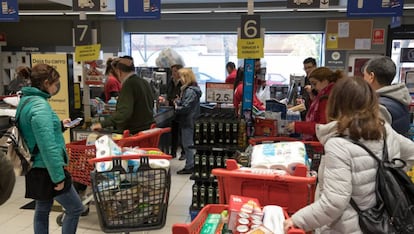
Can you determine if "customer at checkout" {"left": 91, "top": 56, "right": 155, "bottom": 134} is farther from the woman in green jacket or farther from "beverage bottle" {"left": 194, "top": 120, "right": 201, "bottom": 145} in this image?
the woman in green jacket

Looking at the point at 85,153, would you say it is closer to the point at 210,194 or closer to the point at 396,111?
the point at 210,194

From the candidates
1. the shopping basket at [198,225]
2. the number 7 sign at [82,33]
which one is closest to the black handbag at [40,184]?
the shopping basket at [198,225]

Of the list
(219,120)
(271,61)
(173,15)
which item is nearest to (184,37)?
(173,15)

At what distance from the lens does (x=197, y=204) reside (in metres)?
4.06

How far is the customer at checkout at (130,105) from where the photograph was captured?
13.0ft

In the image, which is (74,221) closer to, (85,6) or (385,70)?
(385,70)

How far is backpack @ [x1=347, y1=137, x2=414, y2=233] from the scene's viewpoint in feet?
5.87

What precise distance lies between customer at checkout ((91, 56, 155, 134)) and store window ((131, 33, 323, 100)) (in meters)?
5.24

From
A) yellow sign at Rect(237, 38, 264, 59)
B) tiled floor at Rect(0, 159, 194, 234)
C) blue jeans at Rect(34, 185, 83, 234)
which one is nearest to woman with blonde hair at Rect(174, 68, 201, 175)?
tiled floor at Rect(0, 159, 194, 234)

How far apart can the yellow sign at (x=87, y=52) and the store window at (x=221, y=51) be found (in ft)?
17.2

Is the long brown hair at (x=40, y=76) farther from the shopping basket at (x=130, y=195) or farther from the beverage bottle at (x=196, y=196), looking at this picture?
the beverage bottle at (x=196, y=196)

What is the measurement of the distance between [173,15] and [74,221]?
23.4ft

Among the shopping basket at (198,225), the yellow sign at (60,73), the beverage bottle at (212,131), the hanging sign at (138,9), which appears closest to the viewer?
the shopping basket at (198,225)

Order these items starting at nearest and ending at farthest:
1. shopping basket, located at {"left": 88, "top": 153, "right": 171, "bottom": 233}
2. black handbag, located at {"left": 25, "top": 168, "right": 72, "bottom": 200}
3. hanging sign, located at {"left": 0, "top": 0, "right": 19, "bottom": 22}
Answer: shopping basket, located at {"left": 88, "top": 153, "right": 171, "bottom": 233} → black handbag, located at {"left": 25, "top": 168, "right": 72, "bottom": 200} → hanging sign, located at {"left": 0, "top": 0, "right": 19, "bottom": 22}
